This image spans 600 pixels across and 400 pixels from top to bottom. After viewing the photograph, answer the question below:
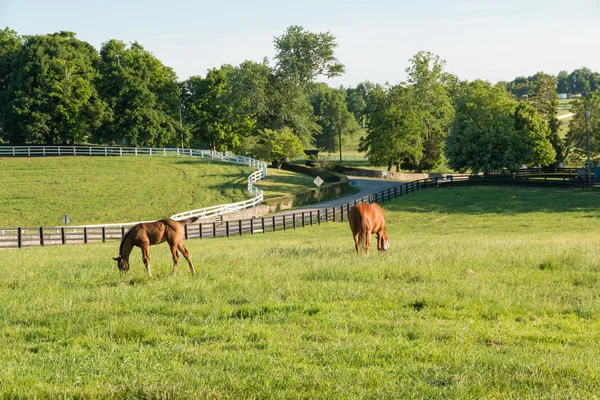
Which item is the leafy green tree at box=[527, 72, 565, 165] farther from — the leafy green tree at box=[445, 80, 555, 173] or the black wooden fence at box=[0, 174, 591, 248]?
the black wooden fence at box=[0, 174, 591, 248]

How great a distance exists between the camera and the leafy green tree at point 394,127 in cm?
8582

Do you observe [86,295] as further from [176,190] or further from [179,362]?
[176,190]

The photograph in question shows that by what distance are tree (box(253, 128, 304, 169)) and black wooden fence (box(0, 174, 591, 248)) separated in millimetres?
21575

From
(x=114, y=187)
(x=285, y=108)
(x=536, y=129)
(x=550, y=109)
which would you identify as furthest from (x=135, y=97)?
(x=550, y=109)

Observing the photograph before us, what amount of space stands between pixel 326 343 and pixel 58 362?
3.19m

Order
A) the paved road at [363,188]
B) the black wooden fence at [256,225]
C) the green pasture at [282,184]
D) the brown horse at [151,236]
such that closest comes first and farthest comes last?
1. the brown horse at [151,236]
2. the black wooden fence at [256,225]
3. the paved road at [363,188]
4. the green pasture at [282,184]

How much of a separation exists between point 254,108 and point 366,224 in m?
69.8

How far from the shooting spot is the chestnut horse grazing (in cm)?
1783

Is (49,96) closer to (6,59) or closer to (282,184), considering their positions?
(6,59)

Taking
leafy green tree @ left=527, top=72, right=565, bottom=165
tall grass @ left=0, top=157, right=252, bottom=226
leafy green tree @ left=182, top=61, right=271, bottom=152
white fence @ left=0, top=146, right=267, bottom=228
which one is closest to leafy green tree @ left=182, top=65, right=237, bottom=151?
leafy green tree @ left=182, top=61, right=271, bottom=152

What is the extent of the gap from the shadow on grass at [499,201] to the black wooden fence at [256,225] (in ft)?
5.62

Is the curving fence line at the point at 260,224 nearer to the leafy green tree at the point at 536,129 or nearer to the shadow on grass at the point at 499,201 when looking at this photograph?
the shadow on grass at the point at 499,201

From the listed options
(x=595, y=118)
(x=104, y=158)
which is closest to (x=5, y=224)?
(x=104, y=158)

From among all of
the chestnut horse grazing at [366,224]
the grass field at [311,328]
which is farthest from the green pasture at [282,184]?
the grass field at [311,328]
